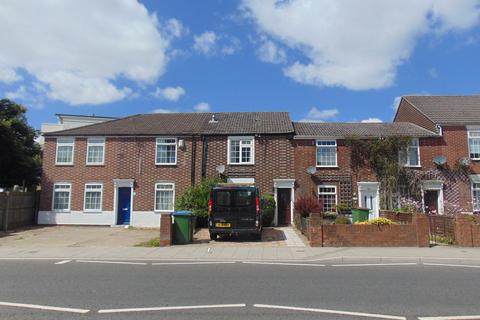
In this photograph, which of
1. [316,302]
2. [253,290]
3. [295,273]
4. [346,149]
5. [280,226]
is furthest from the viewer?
[346,149]

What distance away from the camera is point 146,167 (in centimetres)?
2442

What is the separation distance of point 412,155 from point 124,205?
17069 millimetres

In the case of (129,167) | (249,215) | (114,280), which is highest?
(129,167)

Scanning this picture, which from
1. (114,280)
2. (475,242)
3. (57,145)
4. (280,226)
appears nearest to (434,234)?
(475,242)

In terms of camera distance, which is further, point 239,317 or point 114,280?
point 114,280

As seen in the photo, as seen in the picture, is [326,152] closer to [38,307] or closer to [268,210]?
[268,210]

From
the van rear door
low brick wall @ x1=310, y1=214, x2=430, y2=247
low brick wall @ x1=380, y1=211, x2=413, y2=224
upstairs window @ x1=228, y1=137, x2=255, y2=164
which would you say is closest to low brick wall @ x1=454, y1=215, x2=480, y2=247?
low brick wall @ x1=310, y1=214, x2=430, y2=247

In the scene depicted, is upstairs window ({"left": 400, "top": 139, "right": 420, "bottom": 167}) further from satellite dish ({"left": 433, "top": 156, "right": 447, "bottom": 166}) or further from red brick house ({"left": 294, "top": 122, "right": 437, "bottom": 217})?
satellite dish ({"left": 433, "top": 156, "right": 447, "bottom": 166})

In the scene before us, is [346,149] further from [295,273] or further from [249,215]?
[295,273]

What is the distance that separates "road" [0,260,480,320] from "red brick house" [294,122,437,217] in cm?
1292

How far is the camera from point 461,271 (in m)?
9.72

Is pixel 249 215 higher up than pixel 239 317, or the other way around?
pixel 249 215

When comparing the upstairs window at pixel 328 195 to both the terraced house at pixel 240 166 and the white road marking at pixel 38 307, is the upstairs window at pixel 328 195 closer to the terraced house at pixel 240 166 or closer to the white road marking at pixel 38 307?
the terraced house at pixel 240 166

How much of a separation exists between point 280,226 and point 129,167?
9535 millimetres
